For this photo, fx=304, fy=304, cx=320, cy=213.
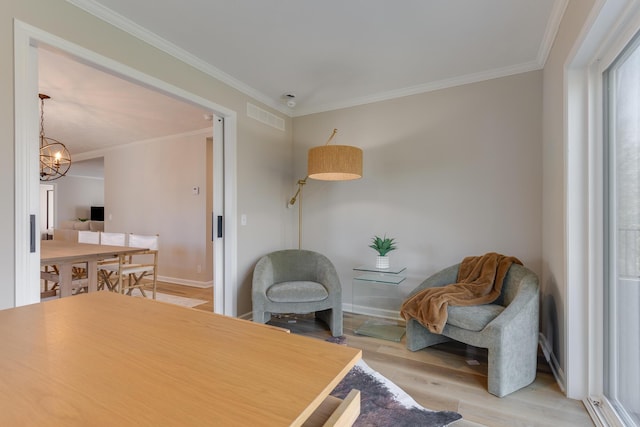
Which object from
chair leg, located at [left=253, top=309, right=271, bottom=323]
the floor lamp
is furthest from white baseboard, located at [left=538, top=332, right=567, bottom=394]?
chair leg, located at [left=253, top=309, right=271, bottom=323]

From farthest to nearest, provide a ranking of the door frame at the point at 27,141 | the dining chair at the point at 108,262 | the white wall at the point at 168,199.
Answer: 1. the white wall at the point at 168,199
2. the dining chair at the point at 108,262
3. the door frame at the point at 27,141

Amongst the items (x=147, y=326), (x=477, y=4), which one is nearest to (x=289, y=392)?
(x=147, y=326)

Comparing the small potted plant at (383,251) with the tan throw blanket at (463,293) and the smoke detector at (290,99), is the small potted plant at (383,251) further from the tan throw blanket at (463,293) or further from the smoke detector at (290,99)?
the smoke detector at (290,99)

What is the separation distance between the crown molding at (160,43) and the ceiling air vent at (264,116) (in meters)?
0.11

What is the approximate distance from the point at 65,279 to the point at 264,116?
2.62m

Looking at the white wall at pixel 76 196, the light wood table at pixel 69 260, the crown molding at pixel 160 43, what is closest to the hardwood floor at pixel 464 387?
the light wood table at pixel 69 260

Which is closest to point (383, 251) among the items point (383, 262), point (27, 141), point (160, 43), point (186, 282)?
point (383, 262)

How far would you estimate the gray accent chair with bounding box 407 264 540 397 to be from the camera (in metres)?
1.92

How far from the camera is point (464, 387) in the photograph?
6.64ft

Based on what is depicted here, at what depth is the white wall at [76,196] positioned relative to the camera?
8.41m

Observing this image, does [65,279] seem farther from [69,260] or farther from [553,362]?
[553,362]

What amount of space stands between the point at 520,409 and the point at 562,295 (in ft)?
2.50

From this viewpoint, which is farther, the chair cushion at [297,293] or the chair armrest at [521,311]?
the chair cushion at [297,293]

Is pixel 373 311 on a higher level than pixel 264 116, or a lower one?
lower
